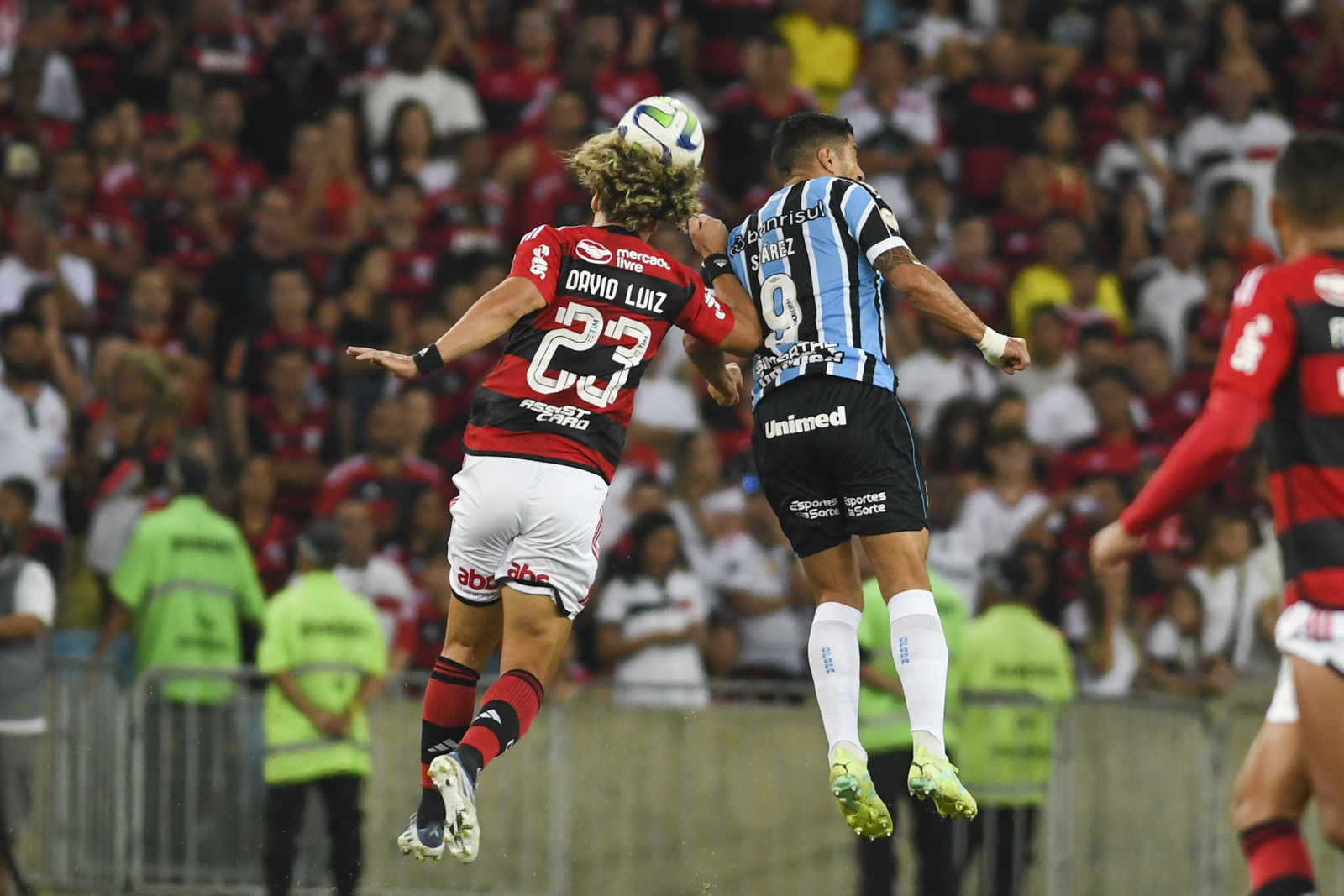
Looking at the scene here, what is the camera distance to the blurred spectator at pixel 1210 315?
51.1 feet

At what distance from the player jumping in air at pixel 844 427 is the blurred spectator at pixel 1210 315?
834 cm

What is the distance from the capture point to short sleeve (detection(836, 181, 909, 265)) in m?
7.67

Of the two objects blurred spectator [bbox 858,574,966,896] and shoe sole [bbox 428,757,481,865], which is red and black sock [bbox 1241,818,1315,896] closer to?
shoe sole [bbox 428,757,481,865]

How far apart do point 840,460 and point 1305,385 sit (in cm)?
246

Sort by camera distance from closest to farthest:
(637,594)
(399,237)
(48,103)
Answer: (637,594) → (399,237) → (48,103)

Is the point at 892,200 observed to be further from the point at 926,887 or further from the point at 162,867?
the point at 162,867

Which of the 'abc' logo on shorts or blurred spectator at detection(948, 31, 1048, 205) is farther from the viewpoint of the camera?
blurred spectator at detection(948, 31, 1048, 205)

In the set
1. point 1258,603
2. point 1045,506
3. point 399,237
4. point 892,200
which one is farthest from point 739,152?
point 1258,603

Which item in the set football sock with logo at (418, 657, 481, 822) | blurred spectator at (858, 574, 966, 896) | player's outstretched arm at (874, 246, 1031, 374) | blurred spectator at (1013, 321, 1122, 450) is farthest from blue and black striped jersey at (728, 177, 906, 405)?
blurred spectator at (1013, 321, 1122, 450)

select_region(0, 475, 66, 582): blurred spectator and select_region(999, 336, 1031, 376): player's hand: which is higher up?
select_region(999, 336, 1031, 376): player's hand

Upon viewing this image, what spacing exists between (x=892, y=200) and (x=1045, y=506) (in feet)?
12.0

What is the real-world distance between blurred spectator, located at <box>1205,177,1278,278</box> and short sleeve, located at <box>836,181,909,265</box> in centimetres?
934

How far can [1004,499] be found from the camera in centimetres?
1338

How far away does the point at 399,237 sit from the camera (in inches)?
570
